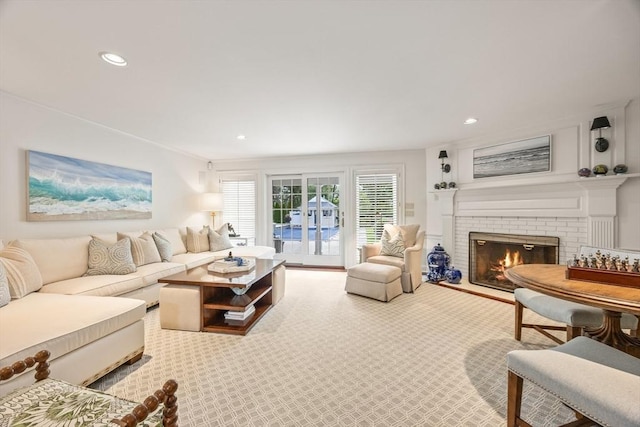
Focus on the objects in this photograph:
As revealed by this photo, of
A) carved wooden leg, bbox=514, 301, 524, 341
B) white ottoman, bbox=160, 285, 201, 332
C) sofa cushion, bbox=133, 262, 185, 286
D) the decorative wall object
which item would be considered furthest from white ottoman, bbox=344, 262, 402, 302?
sofa cushion, bbox=133, 262, 185, 286

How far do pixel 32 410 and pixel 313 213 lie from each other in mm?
4590

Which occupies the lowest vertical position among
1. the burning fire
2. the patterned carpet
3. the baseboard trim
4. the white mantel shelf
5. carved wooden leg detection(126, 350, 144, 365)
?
the patterned carpet

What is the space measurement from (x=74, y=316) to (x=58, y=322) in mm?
91

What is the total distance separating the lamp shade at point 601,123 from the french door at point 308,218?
3522 mm

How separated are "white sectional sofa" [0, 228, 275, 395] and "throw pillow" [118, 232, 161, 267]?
1.01 ft

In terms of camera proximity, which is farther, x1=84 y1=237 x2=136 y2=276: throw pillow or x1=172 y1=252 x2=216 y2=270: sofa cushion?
x1=172 y1=252 x2=216 y2=270: sofa cushion

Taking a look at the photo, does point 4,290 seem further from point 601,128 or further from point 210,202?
point 601,128

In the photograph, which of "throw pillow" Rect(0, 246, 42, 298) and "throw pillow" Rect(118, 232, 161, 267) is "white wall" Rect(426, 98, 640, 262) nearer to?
"throw pillow" Rect(118, 232, 161, 267)

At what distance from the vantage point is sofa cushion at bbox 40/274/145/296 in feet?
7.77

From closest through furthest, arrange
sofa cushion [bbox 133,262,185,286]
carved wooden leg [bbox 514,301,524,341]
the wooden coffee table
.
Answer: carved wooden leg [bbox 514,301,524,341], the wooden coffee table, sofa cushion [bbox 133,262,185,286]

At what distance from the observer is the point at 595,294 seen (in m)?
1.37

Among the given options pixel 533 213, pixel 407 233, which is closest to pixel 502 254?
pixel 533 213

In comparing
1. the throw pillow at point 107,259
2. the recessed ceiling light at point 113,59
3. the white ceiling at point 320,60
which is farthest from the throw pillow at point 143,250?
the recessed ceiling light at point 113,59

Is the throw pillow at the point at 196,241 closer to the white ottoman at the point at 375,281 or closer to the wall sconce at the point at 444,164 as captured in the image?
the white ottoman at the point at 375,281
